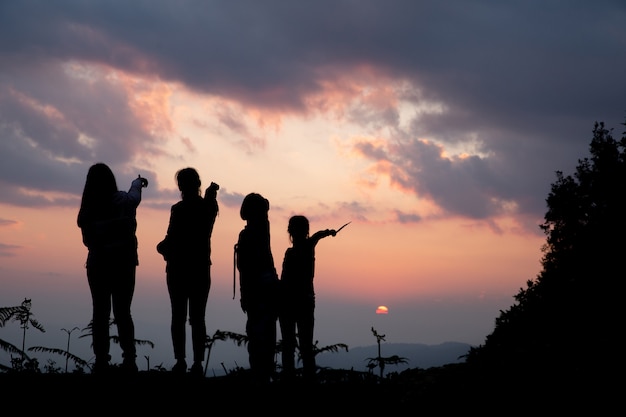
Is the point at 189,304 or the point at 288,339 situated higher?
the point at 189,304

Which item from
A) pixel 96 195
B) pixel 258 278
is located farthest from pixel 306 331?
pixel 96 195

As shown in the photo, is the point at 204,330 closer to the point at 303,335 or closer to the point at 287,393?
the point at 303,335

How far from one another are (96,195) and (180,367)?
262cm

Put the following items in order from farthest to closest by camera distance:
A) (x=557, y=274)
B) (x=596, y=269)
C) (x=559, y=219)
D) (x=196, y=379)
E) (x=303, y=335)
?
(x=559, y=219) < (x=557, y=274) < (x=596, y=269) < (x=303, y=335) < (x=196, y=379)

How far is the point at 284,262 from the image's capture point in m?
9.13

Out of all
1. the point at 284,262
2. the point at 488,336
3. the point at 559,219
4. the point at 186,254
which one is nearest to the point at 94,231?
the point at 186,254

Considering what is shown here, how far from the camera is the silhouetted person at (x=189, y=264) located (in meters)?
8.18

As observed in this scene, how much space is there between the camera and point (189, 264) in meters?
8.17

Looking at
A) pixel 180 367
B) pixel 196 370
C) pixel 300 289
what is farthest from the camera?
pixel 300 289

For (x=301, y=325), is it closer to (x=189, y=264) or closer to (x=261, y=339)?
(x=261, y=339)

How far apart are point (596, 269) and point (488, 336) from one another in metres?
9.92

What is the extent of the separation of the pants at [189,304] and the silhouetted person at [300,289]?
1.18 metres

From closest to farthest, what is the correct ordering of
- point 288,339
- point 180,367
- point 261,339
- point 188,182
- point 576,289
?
point 261,339, point 180,367, point 188,182, point 288,339, point 576,289

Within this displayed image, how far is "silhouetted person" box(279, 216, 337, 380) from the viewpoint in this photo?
8.84 metres
